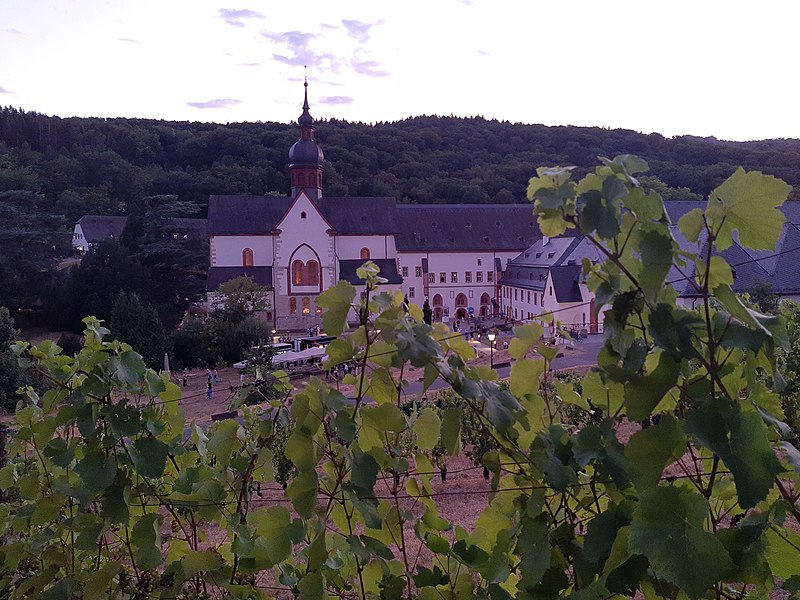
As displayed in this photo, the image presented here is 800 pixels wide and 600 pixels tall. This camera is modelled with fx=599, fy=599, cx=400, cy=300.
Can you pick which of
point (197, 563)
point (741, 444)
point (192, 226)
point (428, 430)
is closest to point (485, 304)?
point (192, 226)

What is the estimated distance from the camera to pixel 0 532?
8.13ft

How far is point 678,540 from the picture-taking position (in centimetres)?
94

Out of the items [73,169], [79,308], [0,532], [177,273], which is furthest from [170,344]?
[73,169]

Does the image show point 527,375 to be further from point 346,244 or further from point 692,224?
point 346,244

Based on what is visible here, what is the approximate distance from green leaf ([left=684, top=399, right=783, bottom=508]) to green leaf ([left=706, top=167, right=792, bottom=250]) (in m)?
0.34

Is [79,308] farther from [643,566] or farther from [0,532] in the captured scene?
[643,566]

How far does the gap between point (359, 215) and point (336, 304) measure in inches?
1658

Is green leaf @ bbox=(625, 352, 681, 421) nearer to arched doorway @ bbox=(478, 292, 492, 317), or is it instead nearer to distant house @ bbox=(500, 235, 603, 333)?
distant house @ bbox=(500, 235, 603, 333)

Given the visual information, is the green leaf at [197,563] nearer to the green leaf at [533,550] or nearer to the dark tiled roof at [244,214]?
the green leaf at [533,550]

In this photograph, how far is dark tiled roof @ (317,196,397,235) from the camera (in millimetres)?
42094

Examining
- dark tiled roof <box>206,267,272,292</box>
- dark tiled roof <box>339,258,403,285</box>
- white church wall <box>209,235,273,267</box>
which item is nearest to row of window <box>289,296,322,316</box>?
dark tiled roof <box>206,267,272,292</box>

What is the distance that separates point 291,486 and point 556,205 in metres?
0.91

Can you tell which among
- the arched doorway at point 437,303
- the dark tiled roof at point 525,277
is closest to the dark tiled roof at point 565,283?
the dark tiled roof at point 525,277

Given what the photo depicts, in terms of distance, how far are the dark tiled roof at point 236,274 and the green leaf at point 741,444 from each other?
36960mm
